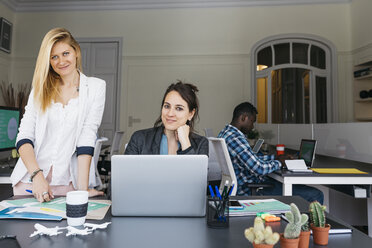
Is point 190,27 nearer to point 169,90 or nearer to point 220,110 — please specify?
point 220,110

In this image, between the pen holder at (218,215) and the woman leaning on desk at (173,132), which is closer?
the pen holder at (218,215)

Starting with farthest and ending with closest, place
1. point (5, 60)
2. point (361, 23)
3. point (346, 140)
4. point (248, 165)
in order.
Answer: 1. point (5, 60)
2. point (361, 23)
3. point (346, 140)
4. point (248, 165)

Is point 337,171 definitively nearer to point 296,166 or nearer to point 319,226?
point 296,166

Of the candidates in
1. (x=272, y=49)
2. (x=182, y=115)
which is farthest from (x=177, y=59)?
(x=182, y=115)

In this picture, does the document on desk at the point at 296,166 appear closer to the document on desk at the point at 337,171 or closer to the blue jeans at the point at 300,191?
the document on desk at the point at 337,171

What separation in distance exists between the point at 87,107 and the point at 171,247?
95 centimetres

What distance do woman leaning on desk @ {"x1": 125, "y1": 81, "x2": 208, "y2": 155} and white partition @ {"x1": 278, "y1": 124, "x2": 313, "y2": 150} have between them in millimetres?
2187

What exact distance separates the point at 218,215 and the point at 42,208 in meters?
0.66

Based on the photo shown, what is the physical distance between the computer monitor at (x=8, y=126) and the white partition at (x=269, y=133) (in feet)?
11.0

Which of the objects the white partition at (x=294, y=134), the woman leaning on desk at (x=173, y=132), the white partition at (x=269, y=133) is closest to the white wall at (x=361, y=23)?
the white partition at (x=269, y=133)

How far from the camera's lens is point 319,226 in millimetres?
752

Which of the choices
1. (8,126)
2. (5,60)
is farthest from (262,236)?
(5,60)

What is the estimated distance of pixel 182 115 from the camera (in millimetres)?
1670

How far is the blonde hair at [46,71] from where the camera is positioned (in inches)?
52.2
